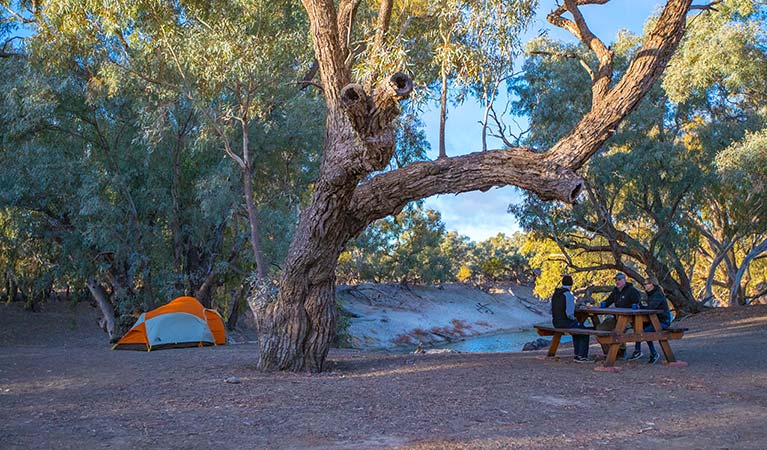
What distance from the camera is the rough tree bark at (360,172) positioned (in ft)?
25.9

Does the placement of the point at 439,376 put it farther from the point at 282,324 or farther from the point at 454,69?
the point at 454,69

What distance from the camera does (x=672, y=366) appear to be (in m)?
9.73

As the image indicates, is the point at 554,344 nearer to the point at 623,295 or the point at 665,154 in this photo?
the point at 623,295

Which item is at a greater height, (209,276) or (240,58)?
(240,58)

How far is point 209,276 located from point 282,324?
10.3 metres

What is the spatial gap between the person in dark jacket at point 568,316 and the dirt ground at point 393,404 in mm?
237

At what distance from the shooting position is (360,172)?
328 inches

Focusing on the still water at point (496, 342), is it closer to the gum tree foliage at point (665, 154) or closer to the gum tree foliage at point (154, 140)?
the gum tree foliage at point (665, 154)

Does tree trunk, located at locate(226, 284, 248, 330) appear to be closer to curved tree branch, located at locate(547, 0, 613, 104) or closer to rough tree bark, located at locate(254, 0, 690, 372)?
rough tree bark, located at locate(254, 0, 690, 372)

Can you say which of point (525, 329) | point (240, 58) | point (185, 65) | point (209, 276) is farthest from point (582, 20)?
point (525, 329)

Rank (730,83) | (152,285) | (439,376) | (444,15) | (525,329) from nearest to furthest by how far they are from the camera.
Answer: (439,376) → (444,15) → (730,83) → (152,285) → (525,329)

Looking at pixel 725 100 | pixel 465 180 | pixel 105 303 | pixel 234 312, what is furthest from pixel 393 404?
pixel 725 100

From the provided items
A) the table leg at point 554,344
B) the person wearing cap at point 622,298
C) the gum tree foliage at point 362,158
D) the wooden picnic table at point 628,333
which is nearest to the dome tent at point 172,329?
the gum tree foliage at point 362,158

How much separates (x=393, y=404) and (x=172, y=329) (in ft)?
30.8
